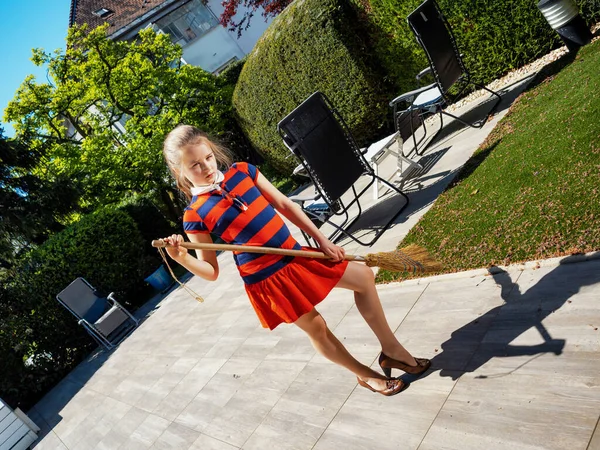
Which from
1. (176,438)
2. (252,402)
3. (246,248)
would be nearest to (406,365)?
(246,248)

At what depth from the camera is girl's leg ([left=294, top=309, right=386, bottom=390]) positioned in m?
2.52

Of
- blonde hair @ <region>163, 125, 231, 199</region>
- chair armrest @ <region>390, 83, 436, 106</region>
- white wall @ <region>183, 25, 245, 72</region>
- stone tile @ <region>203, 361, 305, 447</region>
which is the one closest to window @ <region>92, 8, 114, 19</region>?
white wall @ <region>183, 25, 245, 72</region>

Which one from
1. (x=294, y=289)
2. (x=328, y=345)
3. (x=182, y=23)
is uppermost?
(x=182, y=23)

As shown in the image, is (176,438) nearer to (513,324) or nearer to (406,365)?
(406,365)

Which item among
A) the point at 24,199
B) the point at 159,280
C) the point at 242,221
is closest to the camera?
the point at 242,221

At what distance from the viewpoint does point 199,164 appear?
2328 mm

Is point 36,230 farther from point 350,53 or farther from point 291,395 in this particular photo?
point 291,395

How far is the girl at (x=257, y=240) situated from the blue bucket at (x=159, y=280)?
7.55 m

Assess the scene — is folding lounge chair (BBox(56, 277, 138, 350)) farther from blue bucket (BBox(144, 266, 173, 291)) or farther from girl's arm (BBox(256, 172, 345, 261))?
girl's arm (BBox(256, 172, 345, 261))

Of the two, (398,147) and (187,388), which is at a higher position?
(398,147)

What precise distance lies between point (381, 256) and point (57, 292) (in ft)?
25.6

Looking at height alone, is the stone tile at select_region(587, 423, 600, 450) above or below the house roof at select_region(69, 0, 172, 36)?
below

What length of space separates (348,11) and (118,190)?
25.5 feet

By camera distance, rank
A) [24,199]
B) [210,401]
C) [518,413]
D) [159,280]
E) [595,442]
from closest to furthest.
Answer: [595,442], [518,413], [210,401], [159,280], [24,199]
